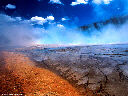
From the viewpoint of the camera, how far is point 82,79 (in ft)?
9.39

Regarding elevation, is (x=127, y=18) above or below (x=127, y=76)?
above

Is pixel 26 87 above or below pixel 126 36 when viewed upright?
below

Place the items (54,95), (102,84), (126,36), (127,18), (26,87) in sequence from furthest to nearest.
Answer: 1. (127,18)
2. (126,36)
3. (102,84)
4. (26,87)
5. (54,95)

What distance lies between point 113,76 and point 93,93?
1033 mm

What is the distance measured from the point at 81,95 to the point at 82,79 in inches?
27.3

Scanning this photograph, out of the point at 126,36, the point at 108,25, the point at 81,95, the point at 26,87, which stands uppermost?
the point at 108,25

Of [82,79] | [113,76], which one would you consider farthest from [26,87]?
[113,76]

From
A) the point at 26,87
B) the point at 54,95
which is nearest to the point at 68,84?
the point at 54,95

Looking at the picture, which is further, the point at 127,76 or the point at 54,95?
the point at 127,76

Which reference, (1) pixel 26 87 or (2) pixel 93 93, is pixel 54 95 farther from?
(2) pixel 93 93

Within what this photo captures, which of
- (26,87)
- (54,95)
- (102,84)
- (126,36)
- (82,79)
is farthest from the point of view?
(126,36)

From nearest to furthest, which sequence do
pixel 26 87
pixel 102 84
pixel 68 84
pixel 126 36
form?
pixel 26 87 → pixel 102 84 → pixel 68 84 → pixel 126 36

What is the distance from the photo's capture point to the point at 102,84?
247cm

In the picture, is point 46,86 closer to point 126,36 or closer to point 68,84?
point 68,84
